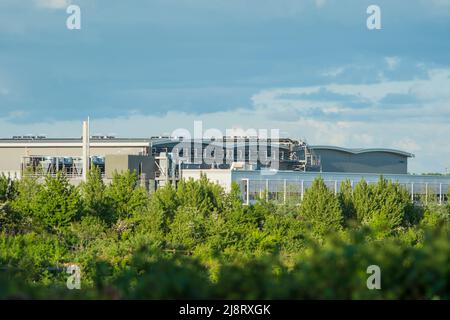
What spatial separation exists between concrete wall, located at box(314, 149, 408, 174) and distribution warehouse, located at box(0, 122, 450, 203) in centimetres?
11

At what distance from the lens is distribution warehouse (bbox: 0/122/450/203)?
151 feet

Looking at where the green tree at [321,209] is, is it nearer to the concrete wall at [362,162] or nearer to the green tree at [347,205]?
the green tree at [347,205]

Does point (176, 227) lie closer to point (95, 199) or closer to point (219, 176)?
point (95, 199)

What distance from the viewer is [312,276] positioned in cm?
637

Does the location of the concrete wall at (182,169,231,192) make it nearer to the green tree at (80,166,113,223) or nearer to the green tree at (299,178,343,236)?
the green tree at (299,178,343,236)

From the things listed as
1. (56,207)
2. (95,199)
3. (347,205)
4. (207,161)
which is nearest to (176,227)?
(56,207)

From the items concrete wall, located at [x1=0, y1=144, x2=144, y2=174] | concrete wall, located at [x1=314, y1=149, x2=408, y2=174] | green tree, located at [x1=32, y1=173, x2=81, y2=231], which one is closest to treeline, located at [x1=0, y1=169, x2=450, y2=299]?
Result: green tree, located at [x1=32, y1=173, x2=81, y2=231]

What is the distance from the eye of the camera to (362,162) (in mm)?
59781

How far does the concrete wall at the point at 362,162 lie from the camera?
5747 centimetres

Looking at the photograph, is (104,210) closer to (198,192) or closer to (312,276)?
(198,192)

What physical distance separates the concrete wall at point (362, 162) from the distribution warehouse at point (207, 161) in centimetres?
11

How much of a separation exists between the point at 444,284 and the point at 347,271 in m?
0.84

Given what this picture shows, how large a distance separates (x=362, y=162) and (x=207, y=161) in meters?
14.6
